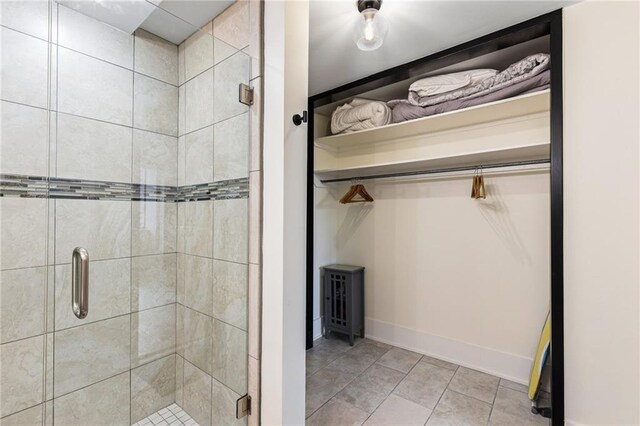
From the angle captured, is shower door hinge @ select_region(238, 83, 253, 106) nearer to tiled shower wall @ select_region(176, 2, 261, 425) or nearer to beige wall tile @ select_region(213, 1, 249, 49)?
tiled shower wall @ select_region(176, 2, 261, 425)

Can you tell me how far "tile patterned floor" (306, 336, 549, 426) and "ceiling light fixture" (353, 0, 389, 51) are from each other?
2.05m

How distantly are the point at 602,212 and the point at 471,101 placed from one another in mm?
963

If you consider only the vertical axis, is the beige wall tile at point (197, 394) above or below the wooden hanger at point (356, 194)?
below

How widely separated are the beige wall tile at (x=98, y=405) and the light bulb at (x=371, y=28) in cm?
210

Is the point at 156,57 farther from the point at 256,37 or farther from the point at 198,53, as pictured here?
the point at 256,37

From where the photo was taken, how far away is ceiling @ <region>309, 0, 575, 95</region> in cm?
145

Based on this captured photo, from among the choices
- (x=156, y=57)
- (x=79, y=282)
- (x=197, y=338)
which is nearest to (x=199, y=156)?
(x=156, y=57)

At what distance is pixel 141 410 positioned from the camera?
154 cm

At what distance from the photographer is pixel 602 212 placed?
4.51 feet

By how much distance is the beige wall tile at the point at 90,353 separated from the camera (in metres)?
1.34

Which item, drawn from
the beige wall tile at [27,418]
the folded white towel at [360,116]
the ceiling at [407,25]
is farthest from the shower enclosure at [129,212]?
the folded white towel at [360,116]

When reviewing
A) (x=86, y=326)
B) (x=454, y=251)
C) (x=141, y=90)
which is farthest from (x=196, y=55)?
(x=454, y=251)

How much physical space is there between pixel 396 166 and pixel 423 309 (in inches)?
48.4

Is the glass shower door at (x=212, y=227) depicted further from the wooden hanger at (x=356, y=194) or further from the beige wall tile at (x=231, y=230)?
the wooden hanger at (x=356, y=194)
